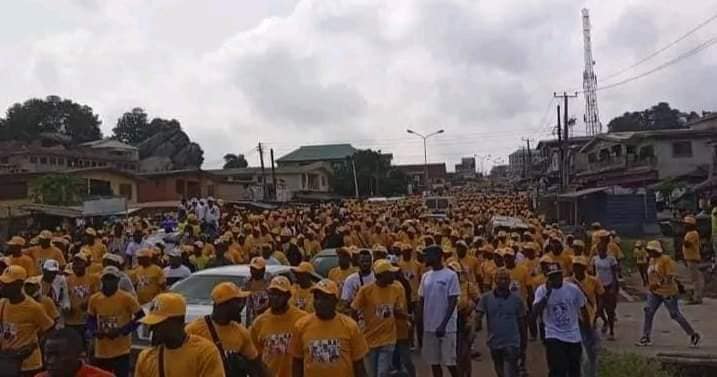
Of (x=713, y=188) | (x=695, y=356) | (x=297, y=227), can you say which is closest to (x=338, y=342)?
(x=695, y=356)

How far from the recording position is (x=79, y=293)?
9.29 meters

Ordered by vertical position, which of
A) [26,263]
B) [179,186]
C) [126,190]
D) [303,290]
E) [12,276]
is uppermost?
[179,186]

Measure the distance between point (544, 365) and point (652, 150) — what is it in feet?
137

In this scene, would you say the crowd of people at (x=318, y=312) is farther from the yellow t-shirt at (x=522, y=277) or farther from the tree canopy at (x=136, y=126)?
the tree canopy at (x=136, y=126)

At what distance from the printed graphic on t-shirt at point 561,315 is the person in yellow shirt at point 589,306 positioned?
1.93 ft

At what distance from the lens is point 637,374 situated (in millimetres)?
10086

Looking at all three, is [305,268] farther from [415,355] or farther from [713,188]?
[713,188]

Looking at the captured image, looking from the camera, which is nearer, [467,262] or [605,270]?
[467,262]

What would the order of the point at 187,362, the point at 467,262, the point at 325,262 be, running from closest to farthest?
the point at 187,362 → the point at 467,262 → the point at 325,262

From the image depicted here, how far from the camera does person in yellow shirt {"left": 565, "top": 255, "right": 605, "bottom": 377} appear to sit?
370 inches

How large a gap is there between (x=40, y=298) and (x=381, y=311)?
3251mm

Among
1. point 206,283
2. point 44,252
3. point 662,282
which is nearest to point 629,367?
point 662,282

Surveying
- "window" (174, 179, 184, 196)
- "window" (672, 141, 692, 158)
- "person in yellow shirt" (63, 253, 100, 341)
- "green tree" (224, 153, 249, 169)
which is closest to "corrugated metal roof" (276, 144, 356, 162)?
"green tree" (224, 153, 249, 169)

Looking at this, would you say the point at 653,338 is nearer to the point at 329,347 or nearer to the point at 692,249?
the point at 692,249
